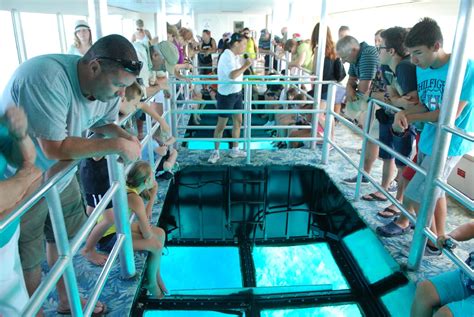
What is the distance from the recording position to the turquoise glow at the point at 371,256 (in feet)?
7.70

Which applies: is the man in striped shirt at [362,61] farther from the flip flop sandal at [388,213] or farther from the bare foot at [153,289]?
the bare foot at [153,289]

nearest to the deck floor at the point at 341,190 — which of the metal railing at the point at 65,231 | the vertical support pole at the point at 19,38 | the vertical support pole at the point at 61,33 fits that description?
the metal railing at the point at 65,231

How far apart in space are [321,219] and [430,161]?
1811mm

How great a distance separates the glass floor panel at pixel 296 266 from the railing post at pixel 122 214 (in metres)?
1.47

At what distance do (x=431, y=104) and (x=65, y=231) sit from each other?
1.97 meters

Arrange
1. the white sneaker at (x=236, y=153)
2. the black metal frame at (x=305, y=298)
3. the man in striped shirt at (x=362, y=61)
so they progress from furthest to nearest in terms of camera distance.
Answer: the white sneaker at (x=236, y=153) → the man in striped shirt at (x=362, y=61) → the black metal frame at (x=305, y=298)

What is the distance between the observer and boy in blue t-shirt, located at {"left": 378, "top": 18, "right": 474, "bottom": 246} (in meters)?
1.86

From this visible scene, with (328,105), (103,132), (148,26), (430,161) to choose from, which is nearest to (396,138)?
(430,161)

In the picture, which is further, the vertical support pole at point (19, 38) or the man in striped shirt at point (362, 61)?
the vertical support pole at point (19, 38)

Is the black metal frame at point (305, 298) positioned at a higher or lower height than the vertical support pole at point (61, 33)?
lower

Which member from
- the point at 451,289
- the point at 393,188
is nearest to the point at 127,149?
the point at 451,289

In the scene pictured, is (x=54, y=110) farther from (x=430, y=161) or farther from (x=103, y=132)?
(x=430, y=161)

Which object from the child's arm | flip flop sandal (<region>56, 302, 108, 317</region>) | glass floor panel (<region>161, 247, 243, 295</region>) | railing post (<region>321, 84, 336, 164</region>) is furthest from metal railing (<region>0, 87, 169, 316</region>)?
railing post (<region>321, 84, 336, 164</region>)

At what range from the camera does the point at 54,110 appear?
4.00ft
